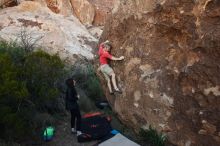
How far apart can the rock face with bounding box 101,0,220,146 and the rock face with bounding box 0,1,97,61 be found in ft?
13.1

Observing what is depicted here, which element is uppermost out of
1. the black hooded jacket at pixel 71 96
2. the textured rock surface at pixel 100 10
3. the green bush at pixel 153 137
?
the textured rock surface at pixel 100 10

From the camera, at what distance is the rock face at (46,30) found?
14.9 meters

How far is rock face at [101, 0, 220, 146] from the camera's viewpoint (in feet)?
30.0

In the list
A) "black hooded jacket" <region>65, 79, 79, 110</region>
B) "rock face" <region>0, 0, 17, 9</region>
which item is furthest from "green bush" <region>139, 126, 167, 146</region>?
"rock face" <region>0, 0, 17, 9</region>

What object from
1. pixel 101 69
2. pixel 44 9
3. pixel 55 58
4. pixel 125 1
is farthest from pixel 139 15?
pixel 44 9

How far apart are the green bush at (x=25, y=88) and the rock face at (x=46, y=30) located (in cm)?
208

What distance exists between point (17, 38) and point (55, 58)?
3.13m

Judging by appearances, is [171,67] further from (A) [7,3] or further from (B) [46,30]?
(A) [7,3]

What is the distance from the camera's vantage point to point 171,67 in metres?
9.84

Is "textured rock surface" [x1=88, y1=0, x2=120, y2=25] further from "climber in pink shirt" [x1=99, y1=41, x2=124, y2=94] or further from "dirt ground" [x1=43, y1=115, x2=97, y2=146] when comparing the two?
"climber in pink shirt" [x1=99, y1=41, x2=124, y2=94]

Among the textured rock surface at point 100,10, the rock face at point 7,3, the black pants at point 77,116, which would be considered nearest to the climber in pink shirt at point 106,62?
the black pants at point 77,116

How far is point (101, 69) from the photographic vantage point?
1116cm

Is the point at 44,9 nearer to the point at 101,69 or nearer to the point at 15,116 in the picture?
the point at 101,69

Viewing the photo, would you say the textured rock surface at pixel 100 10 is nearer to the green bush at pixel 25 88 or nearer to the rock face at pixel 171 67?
the green bush at pixel 25 88
